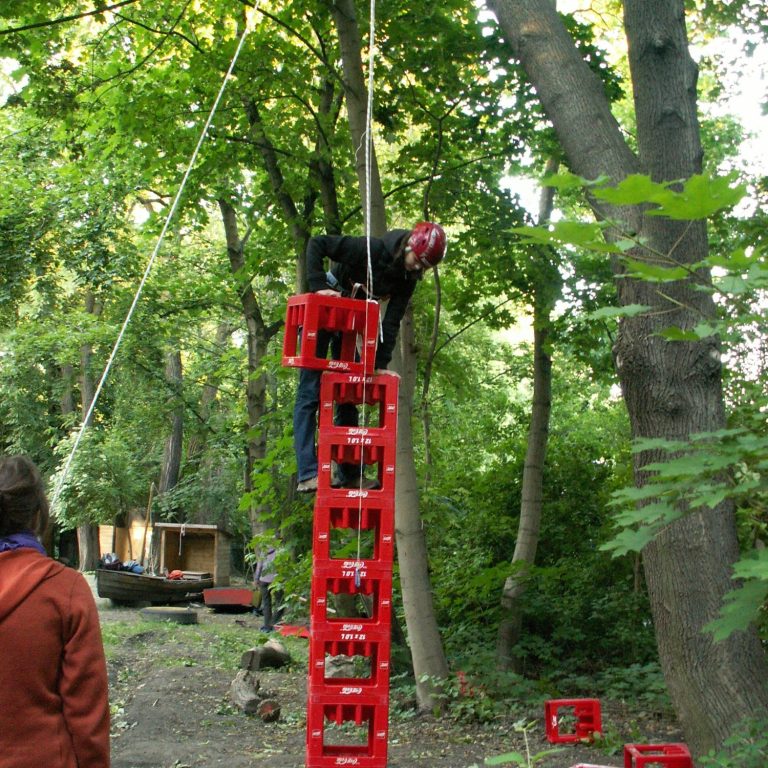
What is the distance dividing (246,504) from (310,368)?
18.2 ft

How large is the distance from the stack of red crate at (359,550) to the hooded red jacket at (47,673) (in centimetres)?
243

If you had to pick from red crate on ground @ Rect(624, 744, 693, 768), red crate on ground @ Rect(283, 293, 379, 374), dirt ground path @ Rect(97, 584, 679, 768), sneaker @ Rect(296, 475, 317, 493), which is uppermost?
red crate on ground @ Rect(283, 293, 379, 374)

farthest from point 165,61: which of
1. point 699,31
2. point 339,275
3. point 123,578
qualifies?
point 123,578

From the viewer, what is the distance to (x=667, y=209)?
2238 mm

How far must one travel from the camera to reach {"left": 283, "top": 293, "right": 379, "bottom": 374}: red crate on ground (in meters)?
5.23

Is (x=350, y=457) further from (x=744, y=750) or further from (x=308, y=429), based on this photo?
(x=744, y=750)

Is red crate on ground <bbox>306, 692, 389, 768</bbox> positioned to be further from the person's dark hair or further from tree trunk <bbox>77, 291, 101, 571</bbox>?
tree trunk <bbox>77, 291, 101, 571</bbox>

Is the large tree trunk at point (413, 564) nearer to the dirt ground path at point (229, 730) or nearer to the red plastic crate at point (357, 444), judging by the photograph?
the dirt ground path at point (229, 730)

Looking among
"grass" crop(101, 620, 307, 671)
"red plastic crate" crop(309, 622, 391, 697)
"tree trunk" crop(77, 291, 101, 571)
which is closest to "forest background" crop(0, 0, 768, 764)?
"red plastic crate" crop(309, 622, 391, 697)

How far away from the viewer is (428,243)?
535 cm

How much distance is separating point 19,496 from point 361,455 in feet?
8.66

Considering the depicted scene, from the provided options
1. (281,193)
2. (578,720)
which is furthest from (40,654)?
(281,193)

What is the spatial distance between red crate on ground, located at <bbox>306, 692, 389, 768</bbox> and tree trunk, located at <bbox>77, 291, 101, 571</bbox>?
2357 cm

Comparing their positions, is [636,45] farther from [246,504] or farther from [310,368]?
[246,504]
